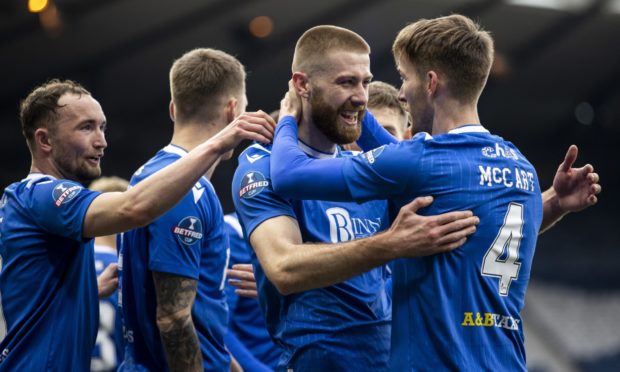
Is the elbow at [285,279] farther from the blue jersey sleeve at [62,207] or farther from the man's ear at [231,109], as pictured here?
the man's ear at [231,109]

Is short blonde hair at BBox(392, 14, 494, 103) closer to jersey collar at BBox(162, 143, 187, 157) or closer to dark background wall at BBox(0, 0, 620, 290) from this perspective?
jersey collar at BBox(162, 143, 187, 157)

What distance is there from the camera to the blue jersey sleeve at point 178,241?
430cm

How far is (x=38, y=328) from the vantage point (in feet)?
13.5

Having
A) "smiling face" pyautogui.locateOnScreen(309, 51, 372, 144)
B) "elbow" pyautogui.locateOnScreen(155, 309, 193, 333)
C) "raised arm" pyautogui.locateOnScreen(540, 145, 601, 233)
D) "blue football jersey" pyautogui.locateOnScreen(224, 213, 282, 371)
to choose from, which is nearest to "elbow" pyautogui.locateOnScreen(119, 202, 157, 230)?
"elbow" pyautogui.locateOnScreen(155, 309, 193, 333)

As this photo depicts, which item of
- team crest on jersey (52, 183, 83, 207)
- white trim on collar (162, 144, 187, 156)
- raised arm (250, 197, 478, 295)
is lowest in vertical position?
raised arm (250, 197, 478, 295)

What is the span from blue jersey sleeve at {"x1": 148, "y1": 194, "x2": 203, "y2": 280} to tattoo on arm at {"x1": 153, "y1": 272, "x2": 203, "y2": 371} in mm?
53

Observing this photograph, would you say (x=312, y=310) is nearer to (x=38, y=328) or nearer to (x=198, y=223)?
(x=198, y=223)

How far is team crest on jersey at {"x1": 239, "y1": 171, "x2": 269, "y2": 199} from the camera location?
3.89 meters

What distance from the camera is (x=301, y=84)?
13.8ft

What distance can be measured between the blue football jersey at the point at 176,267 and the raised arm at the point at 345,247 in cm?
66

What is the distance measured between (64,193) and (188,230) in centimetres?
67

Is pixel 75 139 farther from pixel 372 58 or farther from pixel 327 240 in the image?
pixel 372 58

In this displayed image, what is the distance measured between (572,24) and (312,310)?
1409 cm

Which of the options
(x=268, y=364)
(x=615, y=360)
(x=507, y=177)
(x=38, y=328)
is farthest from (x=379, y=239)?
(x=615, y=360)
